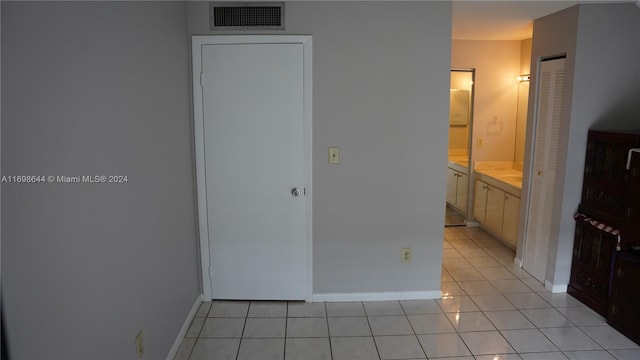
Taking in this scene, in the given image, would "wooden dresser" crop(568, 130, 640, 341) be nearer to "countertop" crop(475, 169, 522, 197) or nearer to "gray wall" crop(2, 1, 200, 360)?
"countertop" crop(475, 169, 522, 197)

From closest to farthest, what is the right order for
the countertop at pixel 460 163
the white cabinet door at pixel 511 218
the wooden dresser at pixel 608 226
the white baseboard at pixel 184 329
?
the white baseboard at pixel 184 329 < the wooden dresser at pixel 608 226 < the white cabinet door at pixel 511 218 < the countertop at pixel 460 163

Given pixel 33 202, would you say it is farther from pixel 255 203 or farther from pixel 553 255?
pixel 553 255

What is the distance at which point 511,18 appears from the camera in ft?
12.1

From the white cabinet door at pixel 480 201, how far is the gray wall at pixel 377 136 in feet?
6.46

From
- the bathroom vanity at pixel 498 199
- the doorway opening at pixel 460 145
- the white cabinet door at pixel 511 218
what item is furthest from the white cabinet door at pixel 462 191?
the white cabinet door at pixel 511 218

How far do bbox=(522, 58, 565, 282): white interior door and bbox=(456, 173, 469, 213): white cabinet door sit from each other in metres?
1.54

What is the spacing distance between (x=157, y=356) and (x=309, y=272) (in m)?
1.30

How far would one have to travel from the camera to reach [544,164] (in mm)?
3609

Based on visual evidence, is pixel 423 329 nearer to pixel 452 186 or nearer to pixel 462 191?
pixel 462 191

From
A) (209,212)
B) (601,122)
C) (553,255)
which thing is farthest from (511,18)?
(209,212)

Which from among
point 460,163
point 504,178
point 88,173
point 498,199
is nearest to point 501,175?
point 504,178

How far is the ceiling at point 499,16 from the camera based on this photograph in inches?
125

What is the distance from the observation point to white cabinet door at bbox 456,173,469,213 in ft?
17.7

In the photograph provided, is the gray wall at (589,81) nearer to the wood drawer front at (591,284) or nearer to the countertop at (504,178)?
the wood drawer front at (591,284)
